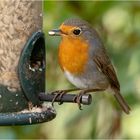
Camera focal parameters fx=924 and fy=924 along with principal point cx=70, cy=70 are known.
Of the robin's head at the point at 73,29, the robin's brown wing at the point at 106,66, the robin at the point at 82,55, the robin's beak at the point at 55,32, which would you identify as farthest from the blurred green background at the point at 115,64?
the robin's beak at the point at 55,32

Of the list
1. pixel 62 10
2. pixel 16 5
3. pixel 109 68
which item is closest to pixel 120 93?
pixel 109 68

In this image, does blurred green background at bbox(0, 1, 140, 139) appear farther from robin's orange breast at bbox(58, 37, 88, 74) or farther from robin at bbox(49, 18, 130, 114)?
robin's orange breast at bbox(58, 37, 88, 74)

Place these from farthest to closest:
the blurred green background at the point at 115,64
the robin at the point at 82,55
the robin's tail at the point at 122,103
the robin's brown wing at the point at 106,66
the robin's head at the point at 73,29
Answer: the robin's tail at the point at 122,103
the blurred green background at the point at 115,64
the robin's brown wing at the point at 106,66
the robin at the point at 82,55
the robin's head at the point at 73,29

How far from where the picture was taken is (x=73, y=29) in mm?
7438

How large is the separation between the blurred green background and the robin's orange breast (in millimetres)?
437

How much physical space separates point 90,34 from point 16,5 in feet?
2.47

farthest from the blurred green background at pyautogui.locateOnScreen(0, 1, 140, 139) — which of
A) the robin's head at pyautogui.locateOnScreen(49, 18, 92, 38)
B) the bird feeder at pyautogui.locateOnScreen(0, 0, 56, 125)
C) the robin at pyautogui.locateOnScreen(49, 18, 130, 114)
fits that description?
the bird feeder at pyautogui.locateOnScreen(0, 0, 56, 125)

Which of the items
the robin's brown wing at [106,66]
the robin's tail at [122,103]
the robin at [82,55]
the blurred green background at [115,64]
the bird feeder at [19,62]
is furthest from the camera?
the robin's tail at [122,103]

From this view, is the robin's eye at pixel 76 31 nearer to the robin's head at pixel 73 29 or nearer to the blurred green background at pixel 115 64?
the robin's head at pixel 73 29

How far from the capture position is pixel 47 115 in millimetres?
7133

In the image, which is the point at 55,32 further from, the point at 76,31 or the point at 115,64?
the point at 115,64

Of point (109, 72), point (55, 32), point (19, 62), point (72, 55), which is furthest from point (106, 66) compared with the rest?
point (19, 62)

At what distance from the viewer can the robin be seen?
24.5ft

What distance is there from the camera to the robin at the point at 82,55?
7457mm
